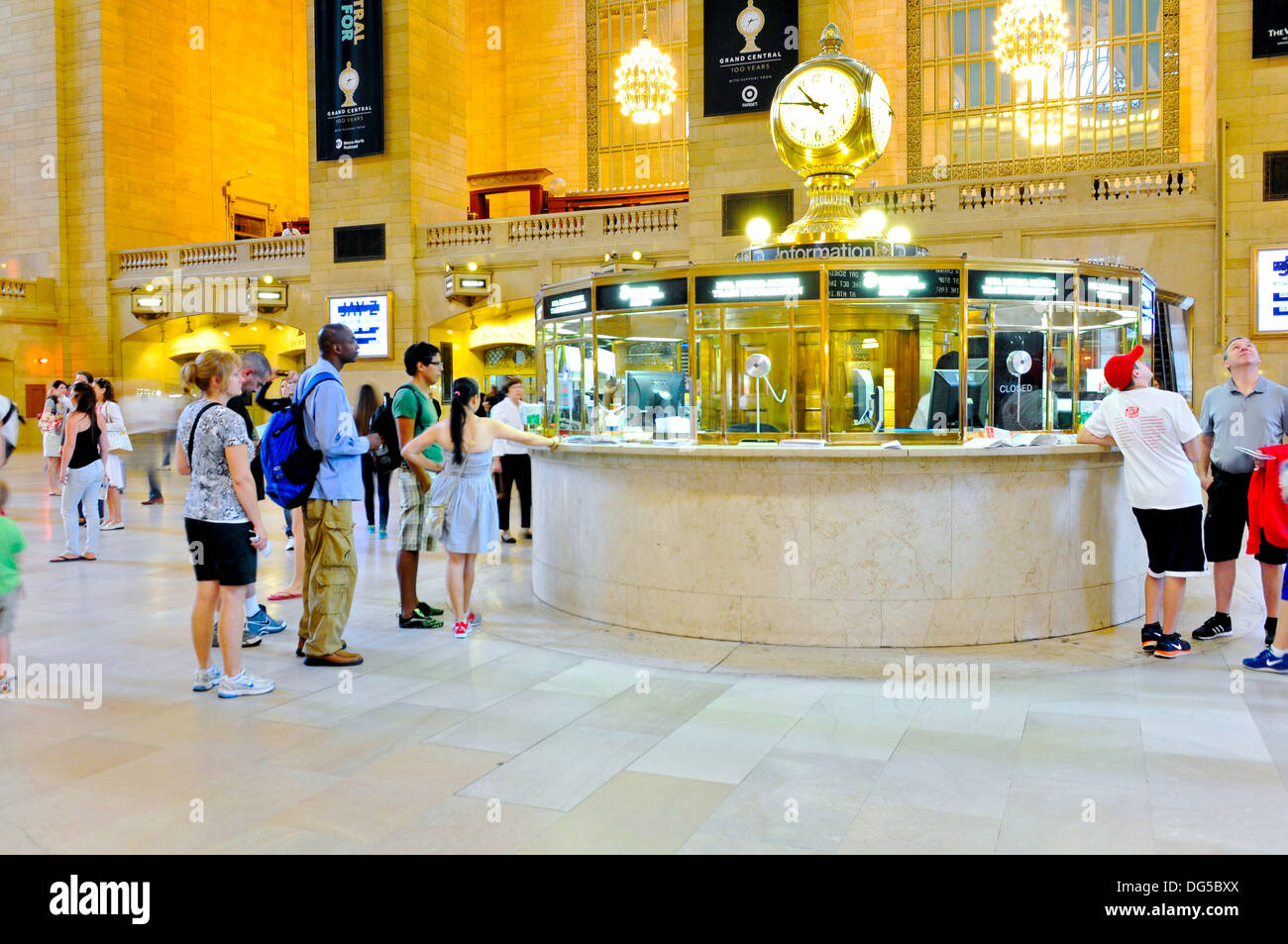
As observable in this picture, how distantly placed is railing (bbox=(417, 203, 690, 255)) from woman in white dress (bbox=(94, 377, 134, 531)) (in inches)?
469

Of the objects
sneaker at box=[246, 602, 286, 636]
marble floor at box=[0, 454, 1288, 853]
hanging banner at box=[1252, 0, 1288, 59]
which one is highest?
hanging banner at box=[1252, 0, 1288, 59]

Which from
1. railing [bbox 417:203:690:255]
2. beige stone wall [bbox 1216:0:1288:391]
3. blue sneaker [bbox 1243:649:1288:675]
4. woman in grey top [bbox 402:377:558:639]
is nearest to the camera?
blue sneaker [bbox 1243:649:1288:675]

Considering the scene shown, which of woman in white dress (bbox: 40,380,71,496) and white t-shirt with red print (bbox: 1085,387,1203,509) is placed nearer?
white t-shirt with red print (bbox: 1085,387,1203,509)

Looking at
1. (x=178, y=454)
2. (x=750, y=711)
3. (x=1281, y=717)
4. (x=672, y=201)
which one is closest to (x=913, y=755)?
(x=750, y=711)

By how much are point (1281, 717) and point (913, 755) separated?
6.49 ft

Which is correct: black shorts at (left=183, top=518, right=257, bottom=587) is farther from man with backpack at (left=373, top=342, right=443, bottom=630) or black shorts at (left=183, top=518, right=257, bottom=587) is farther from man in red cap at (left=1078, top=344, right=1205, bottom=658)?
man in red cap at (left=1078, top=344, right=1205, bottom=658)

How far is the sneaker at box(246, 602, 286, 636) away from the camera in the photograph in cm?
681

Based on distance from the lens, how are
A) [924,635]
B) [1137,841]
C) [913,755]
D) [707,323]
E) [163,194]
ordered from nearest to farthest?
[1137,841] → [913,755] → [924,635] → [707,323] → [163,194]

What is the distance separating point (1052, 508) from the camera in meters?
6.46

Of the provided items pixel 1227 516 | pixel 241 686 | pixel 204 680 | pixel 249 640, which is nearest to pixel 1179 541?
pixel 1227 516

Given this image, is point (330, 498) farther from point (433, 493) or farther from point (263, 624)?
point (263, 624)

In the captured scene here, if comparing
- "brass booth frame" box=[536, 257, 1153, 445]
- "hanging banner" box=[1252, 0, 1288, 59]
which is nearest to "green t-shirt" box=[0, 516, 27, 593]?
"brass booth frame" box=[536, 257, 1153, 445]

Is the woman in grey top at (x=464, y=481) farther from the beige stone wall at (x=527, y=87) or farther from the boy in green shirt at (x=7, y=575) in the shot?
the beige stone wall at (x=527, y=87)

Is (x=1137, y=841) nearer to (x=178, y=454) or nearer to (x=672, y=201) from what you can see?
(x=178, y=454)
